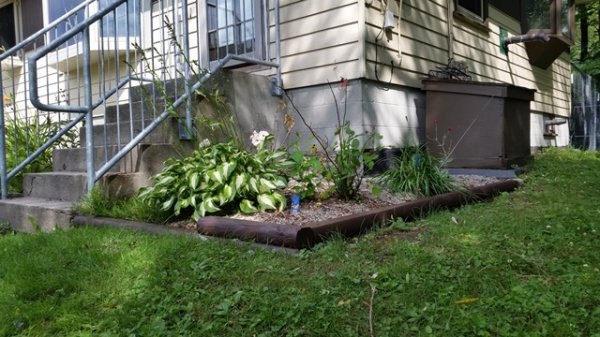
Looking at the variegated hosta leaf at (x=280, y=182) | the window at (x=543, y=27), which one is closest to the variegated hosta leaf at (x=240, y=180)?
the variegated hosta leaf at (x=280, y=182)

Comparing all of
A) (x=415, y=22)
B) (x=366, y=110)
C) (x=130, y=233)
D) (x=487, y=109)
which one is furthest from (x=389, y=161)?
(x=130, y=233)

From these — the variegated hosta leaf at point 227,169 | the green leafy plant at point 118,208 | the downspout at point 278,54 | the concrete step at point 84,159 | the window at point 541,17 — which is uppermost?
the window at point 541,17

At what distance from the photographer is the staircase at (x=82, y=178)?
A: 397 cm

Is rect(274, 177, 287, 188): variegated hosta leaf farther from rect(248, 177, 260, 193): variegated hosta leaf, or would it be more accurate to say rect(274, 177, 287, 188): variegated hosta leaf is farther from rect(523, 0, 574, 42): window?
rect(523, 0, 574, 42): window

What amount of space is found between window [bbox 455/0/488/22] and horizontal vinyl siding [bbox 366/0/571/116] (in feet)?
0.42

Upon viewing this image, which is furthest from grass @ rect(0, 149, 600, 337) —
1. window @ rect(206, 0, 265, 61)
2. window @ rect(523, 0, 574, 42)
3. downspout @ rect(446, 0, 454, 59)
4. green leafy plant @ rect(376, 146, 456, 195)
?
window @ rect(523, 0, 574, 42)

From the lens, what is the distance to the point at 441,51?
6.30 meters

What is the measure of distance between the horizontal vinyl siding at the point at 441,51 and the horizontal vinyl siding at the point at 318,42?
17 centimetres

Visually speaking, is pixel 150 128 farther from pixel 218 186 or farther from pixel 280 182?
pixel 280 182

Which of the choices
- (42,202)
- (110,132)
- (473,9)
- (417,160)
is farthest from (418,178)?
(473,9)

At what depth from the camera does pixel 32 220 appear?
4059 millimetres

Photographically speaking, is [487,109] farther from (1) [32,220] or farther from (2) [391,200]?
(1) [32,220]

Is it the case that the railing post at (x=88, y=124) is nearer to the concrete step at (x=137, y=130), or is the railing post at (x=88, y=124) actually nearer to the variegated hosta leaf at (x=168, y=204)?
the concrete step at (x=137, y=130)

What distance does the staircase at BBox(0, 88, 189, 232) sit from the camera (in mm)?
3975
